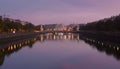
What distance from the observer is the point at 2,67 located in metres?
19.4

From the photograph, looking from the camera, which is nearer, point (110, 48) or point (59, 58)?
point (59, 58)

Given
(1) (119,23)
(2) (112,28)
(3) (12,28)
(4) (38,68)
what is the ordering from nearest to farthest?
(4) (38,68)
(1) (119,23)
(2) (112,28)
(3) (12,28)

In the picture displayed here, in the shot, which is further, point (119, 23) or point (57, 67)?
point (119, 23)

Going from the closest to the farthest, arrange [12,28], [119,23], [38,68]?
[38,68] < [119,23] < [12,28]

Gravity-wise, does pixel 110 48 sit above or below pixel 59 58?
below

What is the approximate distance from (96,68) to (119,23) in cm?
5639

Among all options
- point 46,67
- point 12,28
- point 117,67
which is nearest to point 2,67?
point 46,67

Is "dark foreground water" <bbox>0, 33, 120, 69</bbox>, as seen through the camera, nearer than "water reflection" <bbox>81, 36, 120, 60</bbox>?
Yes

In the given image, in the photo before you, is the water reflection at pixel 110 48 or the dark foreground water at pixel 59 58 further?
the water reflection at pixel 110 48

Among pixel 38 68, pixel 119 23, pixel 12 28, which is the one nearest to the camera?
pixel 38 68

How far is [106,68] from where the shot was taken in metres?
19.3

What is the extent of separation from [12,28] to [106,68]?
268ft

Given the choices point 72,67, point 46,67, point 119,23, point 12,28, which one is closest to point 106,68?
point 72,67

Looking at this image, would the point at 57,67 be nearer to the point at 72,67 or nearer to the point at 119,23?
the point at 72,67
